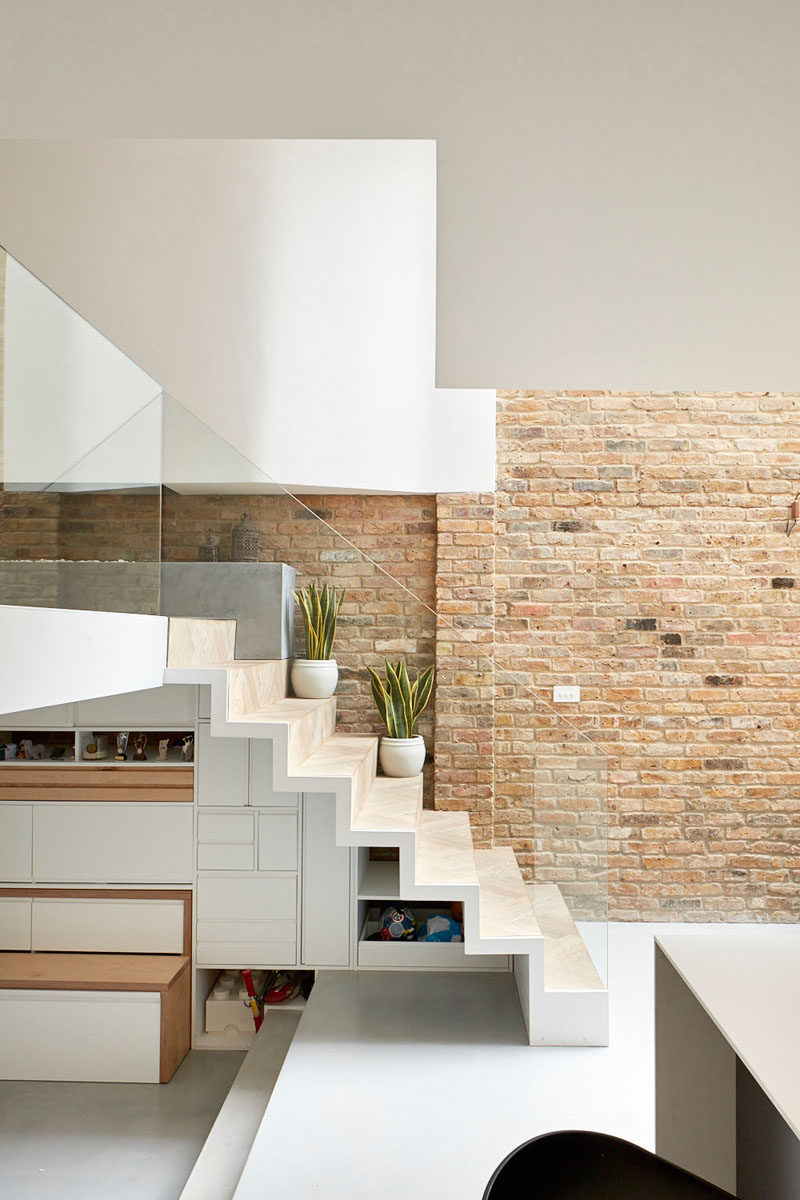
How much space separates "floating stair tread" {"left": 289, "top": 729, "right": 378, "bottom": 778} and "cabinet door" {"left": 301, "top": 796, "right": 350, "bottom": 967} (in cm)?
70

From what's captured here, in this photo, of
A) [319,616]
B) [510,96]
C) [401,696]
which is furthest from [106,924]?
[510,96]

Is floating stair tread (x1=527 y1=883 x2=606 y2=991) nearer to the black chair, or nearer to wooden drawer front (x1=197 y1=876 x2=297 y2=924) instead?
wooden drawer front (x1=197 y1=876 x2=297 y2=924)

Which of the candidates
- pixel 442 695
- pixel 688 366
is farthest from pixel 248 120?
pixel 442 695

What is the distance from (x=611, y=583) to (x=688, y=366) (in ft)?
11.4

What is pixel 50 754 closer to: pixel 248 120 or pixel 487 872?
pixel 487 872

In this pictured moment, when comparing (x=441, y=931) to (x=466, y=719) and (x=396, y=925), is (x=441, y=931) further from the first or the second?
(x=466, y=719)

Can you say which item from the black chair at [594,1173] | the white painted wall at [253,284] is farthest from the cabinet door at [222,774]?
the black chair at [594,1173]

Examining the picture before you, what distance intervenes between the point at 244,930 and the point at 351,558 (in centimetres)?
216

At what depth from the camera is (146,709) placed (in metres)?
4.47

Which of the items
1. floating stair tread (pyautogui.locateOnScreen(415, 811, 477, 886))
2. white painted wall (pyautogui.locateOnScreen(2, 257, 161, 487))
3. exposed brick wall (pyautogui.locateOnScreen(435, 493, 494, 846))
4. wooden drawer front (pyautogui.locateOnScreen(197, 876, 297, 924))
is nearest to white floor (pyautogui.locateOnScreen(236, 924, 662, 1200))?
wooden drawer front (pyautogui.locateOnScreen(197, 876, 297, 924))

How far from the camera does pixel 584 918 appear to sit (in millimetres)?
3402

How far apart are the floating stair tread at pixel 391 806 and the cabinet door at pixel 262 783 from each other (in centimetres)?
66

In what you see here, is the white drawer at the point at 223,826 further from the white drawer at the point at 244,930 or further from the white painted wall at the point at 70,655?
the white painted wall at the point at 70,655

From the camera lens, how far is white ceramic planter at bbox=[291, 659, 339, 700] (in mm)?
3420
